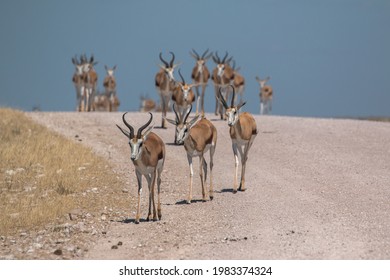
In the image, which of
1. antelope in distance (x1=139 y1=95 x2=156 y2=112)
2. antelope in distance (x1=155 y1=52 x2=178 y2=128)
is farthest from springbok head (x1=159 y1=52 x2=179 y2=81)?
antelope in distance (x1=139 y1=95 x2=156 y2=112)

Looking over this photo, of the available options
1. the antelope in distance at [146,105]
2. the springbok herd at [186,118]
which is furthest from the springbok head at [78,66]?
the antelope in distance at [146,105]

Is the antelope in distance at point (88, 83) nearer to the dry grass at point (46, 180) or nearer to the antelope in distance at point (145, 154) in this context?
the dry grass at point (46, 180)

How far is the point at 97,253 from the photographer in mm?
12570

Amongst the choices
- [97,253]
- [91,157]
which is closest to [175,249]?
[97,253]

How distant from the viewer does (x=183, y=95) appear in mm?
26266

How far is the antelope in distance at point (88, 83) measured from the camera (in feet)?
123

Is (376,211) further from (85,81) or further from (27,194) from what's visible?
(85,81)

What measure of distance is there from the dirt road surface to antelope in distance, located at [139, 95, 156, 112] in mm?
26276

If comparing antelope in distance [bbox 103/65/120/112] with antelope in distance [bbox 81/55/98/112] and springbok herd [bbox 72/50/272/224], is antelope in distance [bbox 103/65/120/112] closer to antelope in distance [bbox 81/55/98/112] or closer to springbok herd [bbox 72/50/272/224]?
springbok herd [bbox 72/50/272/224]

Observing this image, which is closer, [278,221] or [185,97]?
[278,221]

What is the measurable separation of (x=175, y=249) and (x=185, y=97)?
14084 mm

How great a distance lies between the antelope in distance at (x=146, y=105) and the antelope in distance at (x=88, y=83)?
15.1 m

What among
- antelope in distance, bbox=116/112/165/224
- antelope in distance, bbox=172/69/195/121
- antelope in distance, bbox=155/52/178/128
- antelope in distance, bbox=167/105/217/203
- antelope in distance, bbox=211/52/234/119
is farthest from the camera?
antelope in distance, bbox=211/52/234/119

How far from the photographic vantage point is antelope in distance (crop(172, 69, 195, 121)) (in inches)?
1033
